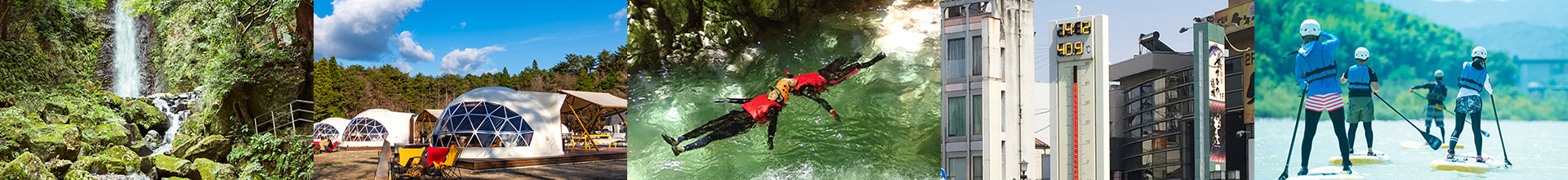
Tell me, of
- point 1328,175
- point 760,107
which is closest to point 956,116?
point 760,107

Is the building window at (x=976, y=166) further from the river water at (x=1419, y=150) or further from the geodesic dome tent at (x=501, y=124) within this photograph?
the geodesic dome tent at (x=501, y=124)

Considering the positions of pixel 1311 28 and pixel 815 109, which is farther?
pixel 815 109

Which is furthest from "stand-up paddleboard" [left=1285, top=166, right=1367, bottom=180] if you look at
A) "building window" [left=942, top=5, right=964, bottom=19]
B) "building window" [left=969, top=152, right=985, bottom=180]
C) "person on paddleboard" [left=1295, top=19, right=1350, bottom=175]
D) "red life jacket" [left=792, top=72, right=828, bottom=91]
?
"red life jacket" [left=792, top=72, right=828, bottom=91]

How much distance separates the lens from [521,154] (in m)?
6.92

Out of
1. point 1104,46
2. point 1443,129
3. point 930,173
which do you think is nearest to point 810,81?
point 930,173

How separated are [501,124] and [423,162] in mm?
648

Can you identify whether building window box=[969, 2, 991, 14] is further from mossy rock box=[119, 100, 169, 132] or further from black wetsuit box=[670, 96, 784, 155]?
mossy rock box=[119, 100, 169, 132]

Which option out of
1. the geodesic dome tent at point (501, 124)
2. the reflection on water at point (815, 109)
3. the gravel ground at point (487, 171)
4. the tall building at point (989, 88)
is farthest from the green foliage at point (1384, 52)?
the geodesic dome tent at point (501, 124)

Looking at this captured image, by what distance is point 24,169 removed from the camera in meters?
5.82

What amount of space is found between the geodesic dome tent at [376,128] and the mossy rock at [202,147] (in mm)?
646

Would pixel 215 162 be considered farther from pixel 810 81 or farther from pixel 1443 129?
pixel 1443 129

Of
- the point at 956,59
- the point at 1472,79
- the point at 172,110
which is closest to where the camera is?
the point at 1472,79

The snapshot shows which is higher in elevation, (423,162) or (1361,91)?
(1361,91)

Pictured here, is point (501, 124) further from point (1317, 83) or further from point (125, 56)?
point (1317, 83)
